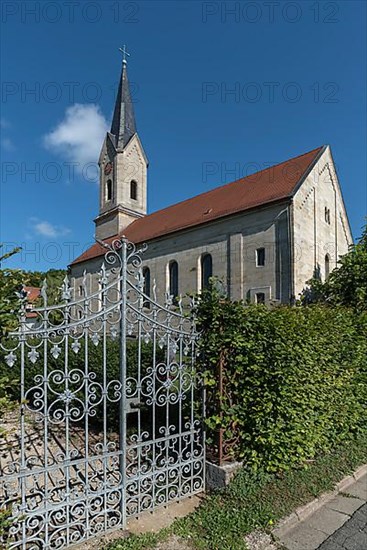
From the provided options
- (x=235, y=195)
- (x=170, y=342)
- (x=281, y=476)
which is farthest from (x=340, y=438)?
(x=235, y=195)

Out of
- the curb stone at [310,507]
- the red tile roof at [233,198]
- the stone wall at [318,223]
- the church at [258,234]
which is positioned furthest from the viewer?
the red tile roof at [233,198]

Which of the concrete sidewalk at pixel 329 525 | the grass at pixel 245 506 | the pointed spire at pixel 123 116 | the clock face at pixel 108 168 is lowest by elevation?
the concrete sidewalk at pixel 329 525

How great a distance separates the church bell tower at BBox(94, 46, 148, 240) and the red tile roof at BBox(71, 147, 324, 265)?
5.39 metres

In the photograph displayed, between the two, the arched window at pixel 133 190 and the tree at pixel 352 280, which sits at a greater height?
the arched window at pixel 133 190

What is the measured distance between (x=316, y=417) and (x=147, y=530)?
2.64 meters

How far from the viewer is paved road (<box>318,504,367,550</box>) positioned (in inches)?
124

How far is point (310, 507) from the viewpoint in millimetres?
3713

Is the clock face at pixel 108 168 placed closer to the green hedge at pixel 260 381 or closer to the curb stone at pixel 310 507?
the green hedge at pixel 260 381

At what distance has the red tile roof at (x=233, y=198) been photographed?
20.3m

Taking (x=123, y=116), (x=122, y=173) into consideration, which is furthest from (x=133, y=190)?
(x=123, y=116)

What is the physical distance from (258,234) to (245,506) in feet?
57.7

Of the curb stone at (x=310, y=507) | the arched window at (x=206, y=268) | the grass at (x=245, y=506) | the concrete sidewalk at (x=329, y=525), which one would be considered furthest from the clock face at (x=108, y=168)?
the concrete sidewalk at (x=329, y=525)

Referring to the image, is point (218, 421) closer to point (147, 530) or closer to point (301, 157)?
point (147, 530)

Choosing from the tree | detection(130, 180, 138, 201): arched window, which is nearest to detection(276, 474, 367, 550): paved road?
the tree
